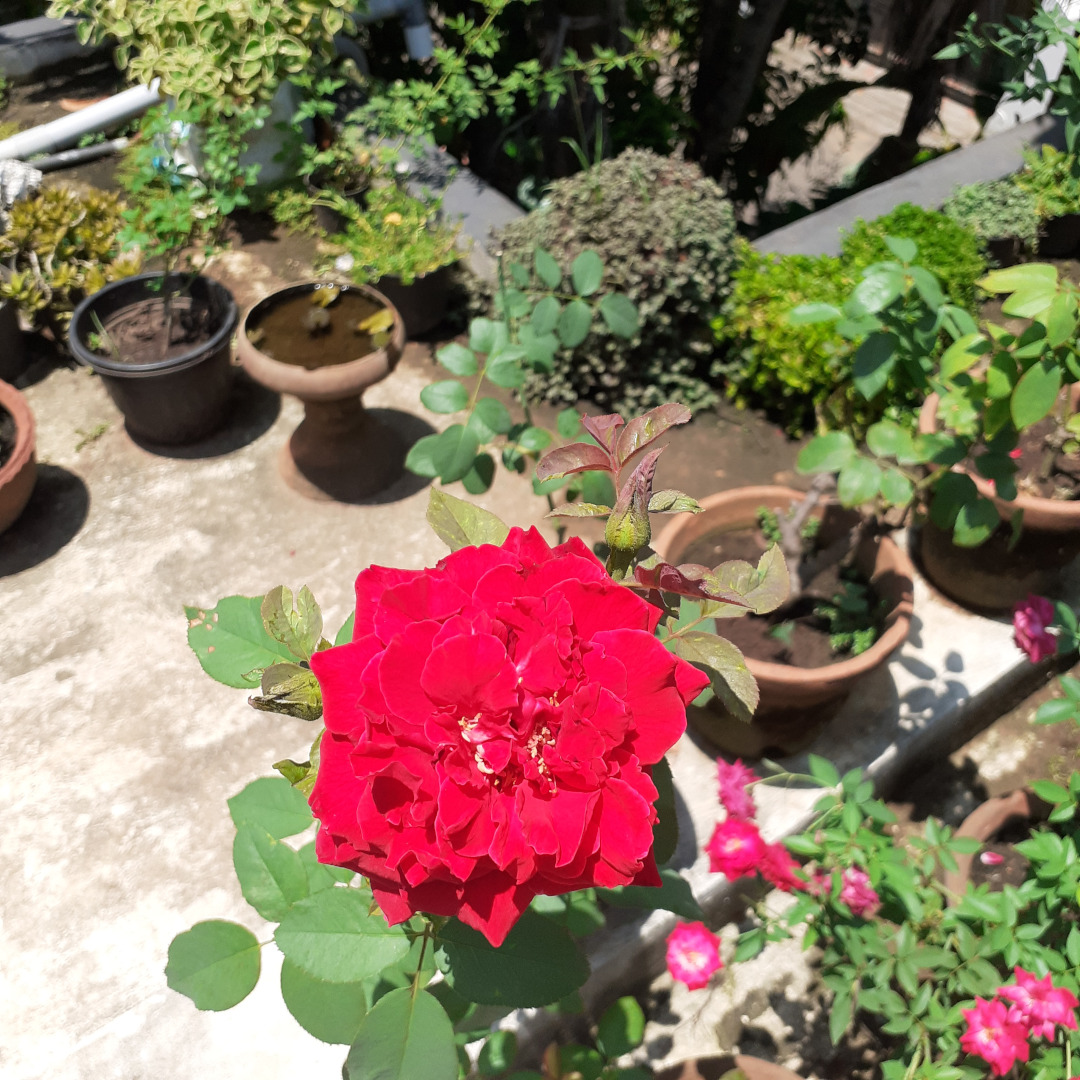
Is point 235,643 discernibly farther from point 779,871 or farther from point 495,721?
point 779,871

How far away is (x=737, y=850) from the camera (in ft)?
5.57

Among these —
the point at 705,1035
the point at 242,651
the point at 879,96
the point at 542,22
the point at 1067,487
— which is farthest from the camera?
the point at 879,96

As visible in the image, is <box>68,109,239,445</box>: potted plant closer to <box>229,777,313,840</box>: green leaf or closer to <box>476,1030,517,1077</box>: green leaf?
<box>229,777,313,840</box>: green leaf

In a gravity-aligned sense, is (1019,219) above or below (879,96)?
above

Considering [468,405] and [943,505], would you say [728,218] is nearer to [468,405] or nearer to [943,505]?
[943,505]

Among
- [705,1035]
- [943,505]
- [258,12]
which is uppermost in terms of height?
[258,12]

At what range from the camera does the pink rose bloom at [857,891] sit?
168 cm

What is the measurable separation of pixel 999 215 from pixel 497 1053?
3710mm

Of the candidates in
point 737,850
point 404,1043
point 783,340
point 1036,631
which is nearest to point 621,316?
point 783,340

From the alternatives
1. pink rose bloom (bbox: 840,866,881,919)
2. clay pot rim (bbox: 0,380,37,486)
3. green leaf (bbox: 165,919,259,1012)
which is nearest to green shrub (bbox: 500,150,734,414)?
clay pot rim (bbox: 0,380,37,486)

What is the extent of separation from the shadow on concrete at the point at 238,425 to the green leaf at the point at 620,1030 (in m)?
2.60

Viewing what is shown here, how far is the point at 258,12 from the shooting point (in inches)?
144

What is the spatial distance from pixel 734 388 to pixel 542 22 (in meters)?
2.19

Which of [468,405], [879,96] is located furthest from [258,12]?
[879,96]
